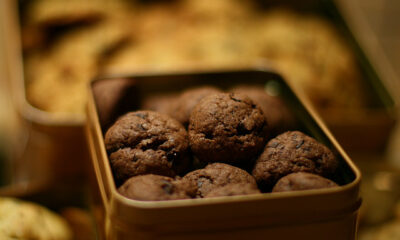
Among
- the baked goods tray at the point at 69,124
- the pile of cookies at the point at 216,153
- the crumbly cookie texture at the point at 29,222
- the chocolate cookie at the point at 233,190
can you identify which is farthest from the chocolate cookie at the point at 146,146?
the baked goods tray at the point at 69,124

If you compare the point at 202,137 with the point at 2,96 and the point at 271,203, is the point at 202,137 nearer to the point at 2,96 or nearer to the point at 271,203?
the point at 271,203

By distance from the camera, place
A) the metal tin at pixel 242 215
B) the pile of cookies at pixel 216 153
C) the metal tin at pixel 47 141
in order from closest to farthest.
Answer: the metal tin at pixel 242 215
the pile of cookies at pixel 216 153
the metal tin at pixel 47 141

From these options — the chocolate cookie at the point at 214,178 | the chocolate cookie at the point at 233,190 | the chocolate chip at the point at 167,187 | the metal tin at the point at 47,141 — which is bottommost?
the metal tin at the point at 47,141

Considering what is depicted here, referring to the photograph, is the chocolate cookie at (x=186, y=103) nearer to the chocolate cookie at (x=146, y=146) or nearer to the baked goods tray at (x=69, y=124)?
the chocolate cookie at (x=146, y=146)

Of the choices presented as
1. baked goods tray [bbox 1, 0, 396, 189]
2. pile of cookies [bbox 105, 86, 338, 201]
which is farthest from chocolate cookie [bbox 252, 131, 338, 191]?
baked goods tray [bbox 1, 0, 396, 189]

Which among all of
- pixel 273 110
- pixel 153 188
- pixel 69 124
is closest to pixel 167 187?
pixel 153 188

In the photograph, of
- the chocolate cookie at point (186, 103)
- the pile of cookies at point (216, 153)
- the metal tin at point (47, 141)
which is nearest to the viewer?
the pile of cookies at point (216, 153)

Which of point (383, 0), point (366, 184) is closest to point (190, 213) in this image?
point (366, 184)

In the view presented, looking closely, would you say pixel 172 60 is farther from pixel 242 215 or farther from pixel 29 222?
pixel 242 215

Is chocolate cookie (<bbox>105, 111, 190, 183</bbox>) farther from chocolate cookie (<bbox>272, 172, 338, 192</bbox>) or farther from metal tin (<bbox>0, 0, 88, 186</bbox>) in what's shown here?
metal tin (<bbox>0, 0, 88, 186</bbox>)
